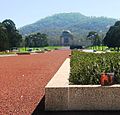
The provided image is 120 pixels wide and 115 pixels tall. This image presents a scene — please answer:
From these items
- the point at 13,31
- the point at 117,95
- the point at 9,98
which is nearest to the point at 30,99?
the point at 9,98

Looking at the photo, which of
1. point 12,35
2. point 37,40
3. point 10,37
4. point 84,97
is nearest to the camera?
point 84,97

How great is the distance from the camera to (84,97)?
8.05 m

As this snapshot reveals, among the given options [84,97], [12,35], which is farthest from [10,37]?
[84,97]

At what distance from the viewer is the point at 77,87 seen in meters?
8.12

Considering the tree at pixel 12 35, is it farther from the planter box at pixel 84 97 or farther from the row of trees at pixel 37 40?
the planter box at pixel 84 97

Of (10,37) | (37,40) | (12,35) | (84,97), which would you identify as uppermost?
(12,35)

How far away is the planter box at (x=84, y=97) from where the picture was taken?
26.3 feet

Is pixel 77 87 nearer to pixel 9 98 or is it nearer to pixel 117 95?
pixel 117 95

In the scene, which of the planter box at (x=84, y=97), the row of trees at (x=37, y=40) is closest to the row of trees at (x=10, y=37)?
the row of trees at (x=37, y=40)

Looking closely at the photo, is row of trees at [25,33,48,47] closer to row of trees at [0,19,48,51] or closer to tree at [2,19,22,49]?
row of trees at [0,19,48,51]

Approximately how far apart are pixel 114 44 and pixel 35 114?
88.9 m

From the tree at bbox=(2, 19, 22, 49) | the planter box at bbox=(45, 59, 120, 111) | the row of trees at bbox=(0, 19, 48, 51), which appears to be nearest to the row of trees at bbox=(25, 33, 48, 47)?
the row of trees at bbox=(0, 19, 48, 51)

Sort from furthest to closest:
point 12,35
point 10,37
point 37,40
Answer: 1. point 37,40
2. point 12,35
3. point 10,37

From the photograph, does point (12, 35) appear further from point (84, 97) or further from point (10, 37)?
point (84, 97)
